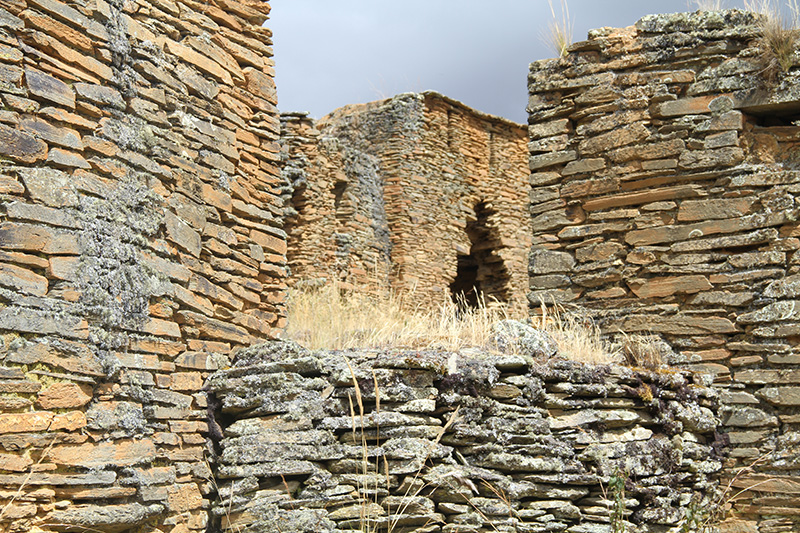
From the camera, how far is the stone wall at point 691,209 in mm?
5895

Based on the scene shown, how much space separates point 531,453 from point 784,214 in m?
2.82

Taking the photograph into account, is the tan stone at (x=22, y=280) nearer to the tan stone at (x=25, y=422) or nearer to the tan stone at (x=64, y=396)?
the tan stone at (x=64, y=396)

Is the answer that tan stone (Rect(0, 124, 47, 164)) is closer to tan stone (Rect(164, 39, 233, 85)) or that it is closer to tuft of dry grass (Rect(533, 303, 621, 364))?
tan stone (Rect(164, 39, 233, 85))

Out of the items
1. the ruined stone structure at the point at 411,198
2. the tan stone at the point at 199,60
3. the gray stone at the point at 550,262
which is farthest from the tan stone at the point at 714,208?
the ruined stone structure at the point at 411,198

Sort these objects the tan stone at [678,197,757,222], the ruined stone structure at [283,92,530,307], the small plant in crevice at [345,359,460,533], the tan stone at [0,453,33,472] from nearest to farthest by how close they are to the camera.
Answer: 1. the tan stone at [0,453,33,472]
2. the small plant in crevice at [345,359,460,533]
3. the tan stone at [678,197,757,222]
4. the ruined stone structure at [283,92,530,307]

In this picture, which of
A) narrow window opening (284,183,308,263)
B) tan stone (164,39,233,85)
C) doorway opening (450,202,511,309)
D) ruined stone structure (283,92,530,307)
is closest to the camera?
tan stone (164,39,233,85)

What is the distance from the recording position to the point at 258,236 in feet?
19.4

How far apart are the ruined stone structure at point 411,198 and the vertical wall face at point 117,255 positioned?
25.9 feet

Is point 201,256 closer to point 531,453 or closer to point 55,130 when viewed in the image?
point 55,130

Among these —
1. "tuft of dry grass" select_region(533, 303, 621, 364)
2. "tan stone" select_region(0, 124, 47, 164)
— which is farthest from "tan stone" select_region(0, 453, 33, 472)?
"tuft of dry grass" select_region(533, 303, 621, 364)

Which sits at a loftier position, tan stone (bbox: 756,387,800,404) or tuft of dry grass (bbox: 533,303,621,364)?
tuft of dry grass (bbox: 533,303,621,364)

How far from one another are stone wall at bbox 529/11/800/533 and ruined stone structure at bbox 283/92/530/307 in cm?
682

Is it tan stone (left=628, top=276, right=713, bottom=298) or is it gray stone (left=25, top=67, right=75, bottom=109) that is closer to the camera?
gray stone (left=25, top=67, right=75, bottom=109)

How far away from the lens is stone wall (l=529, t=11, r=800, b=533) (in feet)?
19.3
